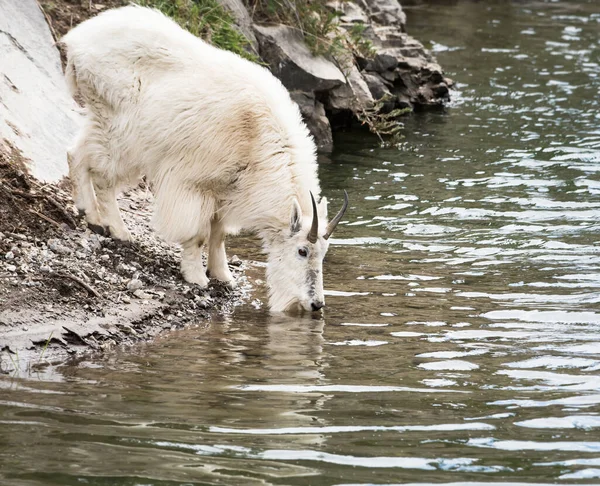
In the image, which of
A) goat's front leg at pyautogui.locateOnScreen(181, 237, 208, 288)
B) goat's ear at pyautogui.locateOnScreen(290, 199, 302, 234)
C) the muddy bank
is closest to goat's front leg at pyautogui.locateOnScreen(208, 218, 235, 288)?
the muddy bank

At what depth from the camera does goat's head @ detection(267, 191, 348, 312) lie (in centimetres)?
771

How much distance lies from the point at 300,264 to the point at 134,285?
1.31 m

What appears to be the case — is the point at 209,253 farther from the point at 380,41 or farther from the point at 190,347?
the point at 380,41

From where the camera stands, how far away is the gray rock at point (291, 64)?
13.3 meters

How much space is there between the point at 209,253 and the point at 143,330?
156cm

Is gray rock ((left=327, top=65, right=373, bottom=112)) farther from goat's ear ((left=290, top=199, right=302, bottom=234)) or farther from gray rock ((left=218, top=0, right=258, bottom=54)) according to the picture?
goat's ear ((left=290, top=199, right=302, bottom=234))

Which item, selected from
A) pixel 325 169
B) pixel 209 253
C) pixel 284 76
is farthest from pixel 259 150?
pixel 284 76

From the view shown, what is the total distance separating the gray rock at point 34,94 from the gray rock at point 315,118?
3.88m

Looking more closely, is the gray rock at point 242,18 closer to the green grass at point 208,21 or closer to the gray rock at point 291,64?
the gray rock at point 291,64

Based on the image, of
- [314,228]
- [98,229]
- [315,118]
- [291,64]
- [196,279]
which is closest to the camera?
[314,228]

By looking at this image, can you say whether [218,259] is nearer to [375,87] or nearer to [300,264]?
[300,264]

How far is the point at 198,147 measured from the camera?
306 inches

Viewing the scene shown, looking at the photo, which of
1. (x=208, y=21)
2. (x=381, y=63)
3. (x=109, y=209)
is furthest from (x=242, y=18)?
(x=109, y=209)

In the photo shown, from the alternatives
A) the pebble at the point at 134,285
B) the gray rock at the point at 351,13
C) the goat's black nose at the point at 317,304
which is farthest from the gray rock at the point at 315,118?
the pebble at the point at 134,285
